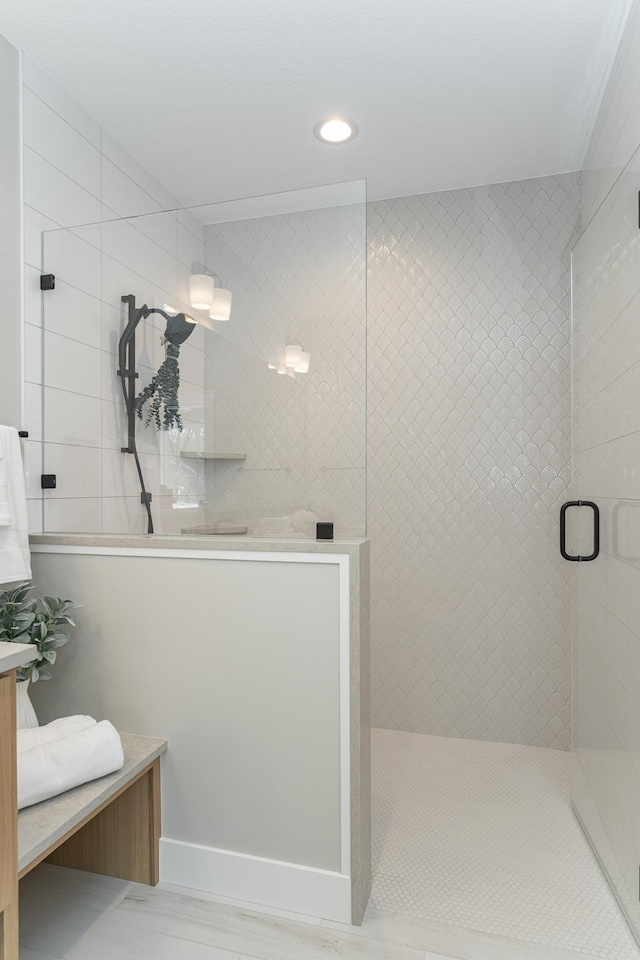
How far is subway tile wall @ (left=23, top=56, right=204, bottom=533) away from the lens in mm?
1897

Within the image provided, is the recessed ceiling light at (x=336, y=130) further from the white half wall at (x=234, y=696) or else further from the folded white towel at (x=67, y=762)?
the folded white towel at (x=67, y=762)

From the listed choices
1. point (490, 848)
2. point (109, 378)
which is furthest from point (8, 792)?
point (490, 848)

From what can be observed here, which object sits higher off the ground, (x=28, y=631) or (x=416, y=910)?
(x=28, y=631)

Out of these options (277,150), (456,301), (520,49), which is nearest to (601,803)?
(456,301)

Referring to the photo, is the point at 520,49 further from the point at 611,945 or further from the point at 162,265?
the point at 611,945

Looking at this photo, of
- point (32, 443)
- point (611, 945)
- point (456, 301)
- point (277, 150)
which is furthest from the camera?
point (456, 301)

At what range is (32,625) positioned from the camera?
5.53 feet

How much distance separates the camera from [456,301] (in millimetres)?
2779

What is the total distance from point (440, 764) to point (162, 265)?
7.36ft

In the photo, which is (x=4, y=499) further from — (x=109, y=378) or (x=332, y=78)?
(x=332, y=78)

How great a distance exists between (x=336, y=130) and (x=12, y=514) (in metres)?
1.84

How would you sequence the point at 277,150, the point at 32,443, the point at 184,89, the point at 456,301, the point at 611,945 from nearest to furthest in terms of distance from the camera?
the point at 611,945 → the point at 32,443 → the point at 184,89 → the point at 277,150 → the point at 456,301

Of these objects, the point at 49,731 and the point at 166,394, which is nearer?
the point at 49,731

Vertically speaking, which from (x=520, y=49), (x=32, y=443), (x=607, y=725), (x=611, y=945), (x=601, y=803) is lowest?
(x=611, y=945)
